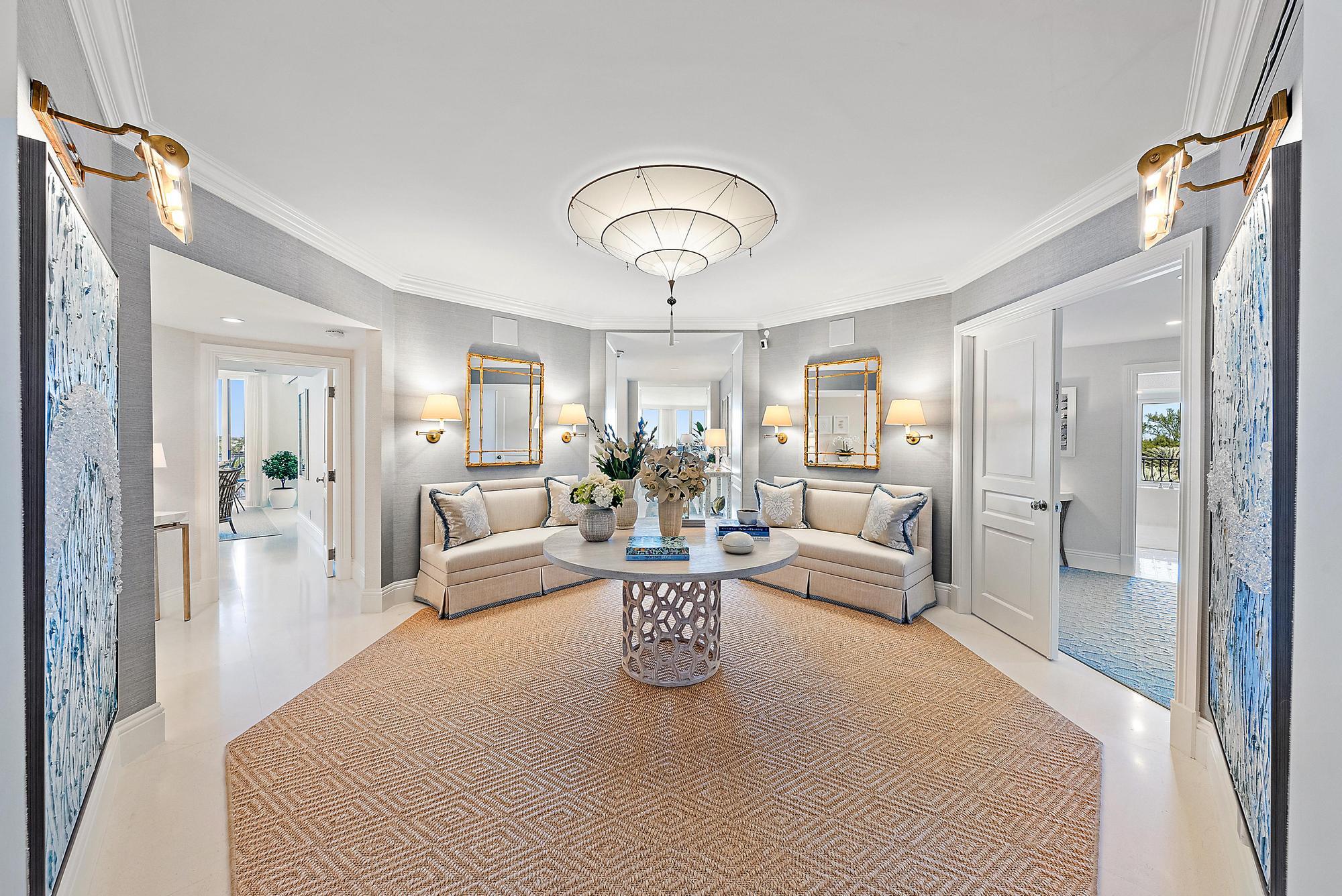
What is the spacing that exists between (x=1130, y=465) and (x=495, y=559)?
6.22 m

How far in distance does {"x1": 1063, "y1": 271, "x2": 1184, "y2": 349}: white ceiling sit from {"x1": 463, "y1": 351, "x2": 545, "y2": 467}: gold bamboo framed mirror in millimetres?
4516

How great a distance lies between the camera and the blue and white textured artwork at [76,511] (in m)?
1.23

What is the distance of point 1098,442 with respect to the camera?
5535 millimetres

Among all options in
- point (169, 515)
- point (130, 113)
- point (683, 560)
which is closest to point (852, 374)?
point (683, 560)

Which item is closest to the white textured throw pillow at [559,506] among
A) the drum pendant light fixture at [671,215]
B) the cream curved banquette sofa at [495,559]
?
the cream curved banquette sofa at [495,559]

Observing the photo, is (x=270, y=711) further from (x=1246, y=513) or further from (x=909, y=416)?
(x=909, y=416)

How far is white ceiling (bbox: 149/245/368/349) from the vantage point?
2.59 m

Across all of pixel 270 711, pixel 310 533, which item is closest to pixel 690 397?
pixel 310 533

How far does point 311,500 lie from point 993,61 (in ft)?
23.8

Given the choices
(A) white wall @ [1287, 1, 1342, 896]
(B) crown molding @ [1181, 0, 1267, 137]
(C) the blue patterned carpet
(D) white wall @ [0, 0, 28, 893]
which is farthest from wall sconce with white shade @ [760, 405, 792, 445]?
(D) white wall @ [0, 0, 28, 893]

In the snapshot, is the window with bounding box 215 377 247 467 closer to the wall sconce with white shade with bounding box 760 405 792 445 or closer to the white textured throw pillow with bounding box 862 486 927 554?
the wall sconce with white shade with bounding box 760 405 792 445

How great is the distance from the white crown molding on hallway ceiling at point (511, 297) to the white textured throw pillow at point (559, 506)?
1.66 metres

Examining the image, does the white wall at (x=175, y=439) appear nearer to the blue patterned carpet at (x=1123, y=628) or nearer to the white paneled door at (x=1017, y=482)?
the white paneled door at (x=1017, y=482)

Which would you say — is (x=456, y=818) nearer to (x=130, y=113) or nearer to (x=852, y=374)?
(x=130, y=113)
